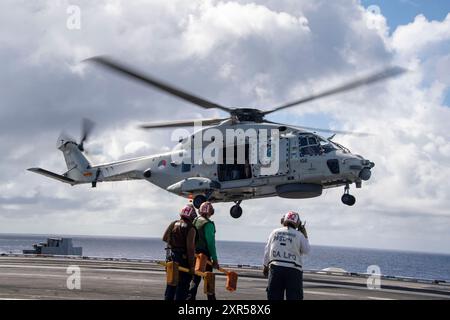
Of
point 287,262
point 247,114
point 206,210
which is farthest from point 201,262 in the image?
point 247,114

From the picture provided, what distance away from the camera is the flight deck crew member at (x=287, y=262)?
979 centimetres

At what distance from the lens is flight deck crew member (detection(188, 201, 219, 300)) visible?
11.0 meters

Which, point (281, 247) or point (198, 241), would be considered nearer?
point (281, 247)

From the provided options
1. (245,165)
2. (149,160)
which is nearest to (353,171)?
(245,165)

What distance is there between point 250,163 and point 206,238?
1622 centimetres

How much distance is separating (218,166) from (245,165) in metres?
1.47

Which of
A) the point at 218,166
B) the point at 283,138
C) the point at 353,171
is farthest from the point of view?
the point at 218,166

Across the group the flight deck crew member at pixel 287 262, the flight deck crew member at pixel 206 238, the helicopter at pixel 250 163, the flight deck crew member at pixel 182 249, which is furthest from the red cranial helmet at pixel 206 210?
the helicopter at pixel 250 163

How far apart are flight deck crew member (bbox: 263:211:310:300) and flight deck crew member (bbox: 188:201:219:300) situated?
135 centimetres

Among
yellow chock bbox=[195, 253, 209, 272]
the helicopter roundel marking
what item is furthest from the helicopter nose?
yellow chock bbox=[195, 253, 209, 272]

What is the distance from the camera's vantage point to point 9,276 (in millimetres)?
18500

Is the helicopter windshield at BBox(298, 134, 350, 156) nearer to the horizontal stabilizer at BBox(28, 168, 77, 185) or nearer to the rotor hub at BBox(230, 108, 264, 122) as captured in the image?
the rotor hub at BBox(230, 108, 264, 122)
